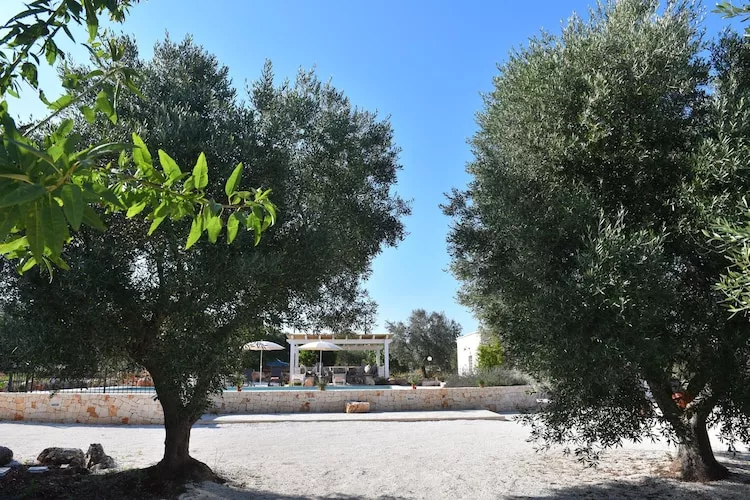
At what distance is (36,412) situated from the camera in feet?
48.0

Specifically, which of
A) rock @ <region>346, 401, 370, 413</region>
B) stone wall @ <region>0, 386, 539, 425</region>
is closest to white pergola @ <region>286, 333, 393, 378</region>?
stone wall @ <region>0, 386, 539, 425</region>

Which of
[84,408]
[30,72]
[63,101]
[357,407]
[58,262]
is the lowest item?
[357,407]

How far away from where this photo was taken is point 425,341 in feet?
129

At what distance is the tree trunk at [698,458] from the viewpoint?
303 inches

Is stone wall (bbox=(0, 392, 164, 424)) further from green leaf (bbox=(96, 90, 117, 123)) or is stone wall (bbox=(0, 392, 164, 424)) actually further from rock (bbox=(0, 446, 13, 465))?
green leaf (bbox=(96, 90, 117, 123))

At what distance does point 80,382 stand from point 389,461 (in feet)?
16.6

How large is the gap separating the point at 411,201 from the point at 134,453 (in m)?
6.78

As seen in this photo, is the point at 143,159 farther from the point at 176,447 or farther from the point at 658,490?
the point at 658,490

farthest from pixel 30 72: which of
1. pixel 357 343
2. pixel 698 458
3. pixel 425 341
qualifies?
pixel 425 341

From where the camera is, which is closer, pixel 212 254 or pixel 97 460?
pixel 212 254

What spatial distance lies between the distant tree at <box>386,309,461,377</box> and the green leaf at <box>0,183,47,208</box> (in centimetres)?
3782

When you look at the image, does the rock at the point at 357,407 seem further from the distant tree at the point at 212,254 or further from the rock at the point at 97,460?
the distant tree at the point at 212,254

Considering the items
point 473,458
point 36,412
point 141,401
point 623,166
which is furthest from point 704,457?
point 36,412

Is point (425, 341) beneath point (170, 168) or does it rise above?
above
